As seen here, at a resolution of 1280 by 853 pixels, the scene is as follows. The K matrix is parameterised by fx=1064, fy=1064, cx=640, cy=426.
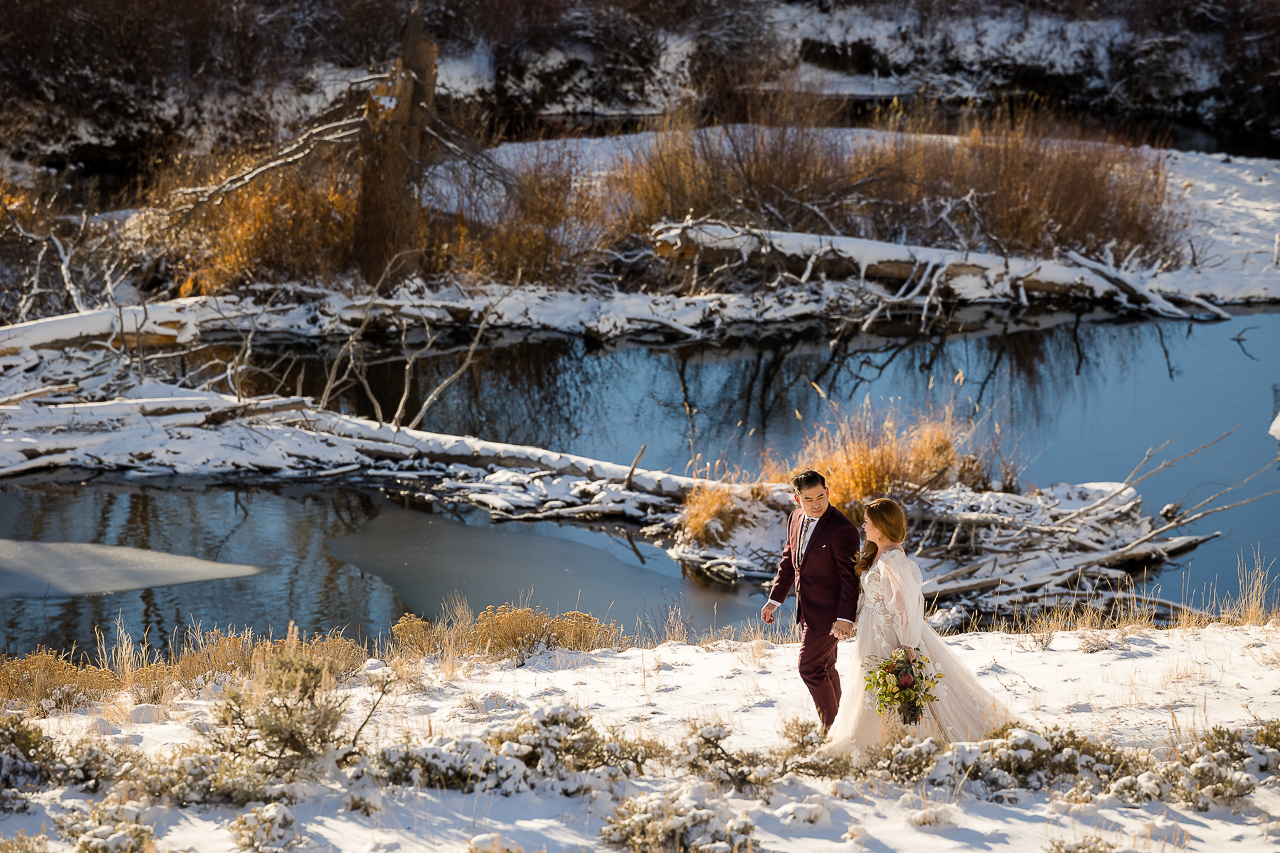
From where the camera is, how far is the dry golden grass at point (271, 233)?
60.7 feet

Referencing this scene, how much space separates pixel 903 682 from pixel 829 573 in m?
0.57

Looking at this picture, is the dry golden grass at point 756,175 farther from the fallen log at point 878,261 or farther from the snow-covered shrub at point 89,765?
the snow-covered shrub at point 89,765

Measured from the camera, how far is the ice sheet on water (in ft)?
28.3

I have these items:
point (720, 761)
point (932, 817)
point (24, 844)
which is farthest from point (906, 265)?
point (24, 844)

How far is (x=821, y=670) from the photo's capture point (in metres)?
4.86

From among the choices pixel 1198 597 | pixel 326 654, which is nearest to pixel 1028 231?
pixel 1198 597

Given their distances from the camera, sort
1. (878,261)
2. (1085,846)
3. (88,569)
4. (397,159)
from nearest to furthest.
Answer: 1. (1085,846)
2. (88,569)
3. (397,159)
4. (878,261)

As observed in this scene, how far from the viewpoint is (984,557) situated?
9.33 m

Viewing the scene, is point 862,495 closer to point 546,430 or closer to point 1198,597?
point 1198,597

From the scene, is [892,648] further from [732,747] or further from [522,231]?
[522,231]

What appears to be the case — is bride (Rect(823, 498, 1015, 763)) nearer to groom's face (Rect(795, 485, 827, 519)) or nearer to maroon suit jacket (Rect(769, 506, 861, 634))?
maroon suit jacket (Rect(769, 506, 861, 634))

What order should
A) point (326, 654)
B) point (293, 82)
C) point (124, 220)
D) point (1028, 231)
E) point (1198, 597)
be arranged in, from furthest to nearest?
point (293, 82) → point (1028, 231) → point (124, 220) → point (1198, 597) → point (326, 654)

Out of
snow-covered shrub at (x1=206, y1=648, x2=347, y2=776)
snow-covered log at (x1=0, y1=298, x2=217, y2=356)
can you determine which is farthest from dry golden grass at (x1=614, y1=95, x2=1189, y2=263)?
snow-covered shrub at (x1=206, y1=648, x2=347, y2=776)

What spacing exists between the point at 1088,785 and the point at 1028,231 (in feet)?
63.6
